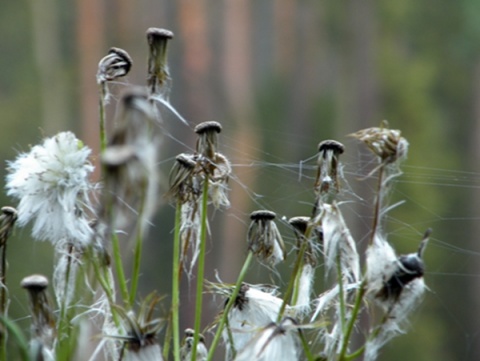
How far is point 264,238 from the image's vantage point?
421 millimetres

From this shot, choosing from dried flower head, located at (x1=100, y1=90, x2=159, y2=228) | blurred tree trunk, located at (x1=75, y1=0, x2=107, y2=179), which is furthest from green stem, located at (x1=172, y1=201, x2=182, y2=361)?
blurred tree trunk, located at (x1=75, y1=0, x2=107, y2=179)

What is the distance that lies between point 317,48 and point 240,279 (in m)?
5.48

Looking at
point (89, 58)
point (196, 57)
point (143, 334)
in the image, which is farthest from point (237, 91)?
point (143, 334)

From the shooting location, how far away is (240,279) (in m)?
0.39

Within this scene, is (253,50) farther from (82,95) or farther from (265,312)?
(265,312)

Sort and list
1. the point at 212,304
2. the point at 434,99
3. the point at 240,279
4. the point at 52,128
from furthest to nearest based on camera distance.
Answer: the point at 434,99 → the point at 52,128 → the point at 212,304 → the point at 240,279

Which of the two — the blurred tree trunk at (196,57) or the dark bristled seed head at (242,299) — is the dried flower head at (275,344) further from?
the blurred tree trunk at (196,57)

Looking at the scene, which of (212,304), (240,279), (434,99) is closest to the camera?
(240,279)

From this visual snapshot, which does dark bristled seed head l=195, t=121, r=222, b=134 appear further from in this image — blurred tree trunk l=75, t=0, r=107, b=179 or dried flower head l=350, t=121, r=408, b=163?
blurred tree trunk l=75, t=0, r=107, b=179

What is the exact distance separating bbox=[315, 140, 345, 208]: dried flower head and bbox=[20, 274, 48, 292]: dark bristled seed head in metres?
0.12

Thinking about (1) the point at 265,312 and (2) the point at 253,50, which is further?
(2) the point at 253,50

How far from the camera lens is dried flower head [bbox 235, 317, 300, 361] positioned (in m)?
0.36

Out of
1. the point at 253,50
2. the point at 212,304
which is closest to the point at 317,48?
the point at 253,50

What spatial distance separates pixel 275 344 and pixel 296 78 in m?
5.15
